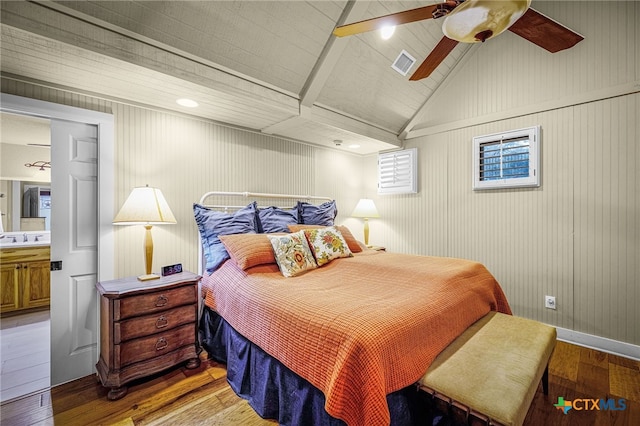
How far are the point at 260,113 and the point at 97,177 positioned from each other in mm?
1477

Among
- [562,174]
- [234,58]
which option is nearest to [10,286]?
[234,58]

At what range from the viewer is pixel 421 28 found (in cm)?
293

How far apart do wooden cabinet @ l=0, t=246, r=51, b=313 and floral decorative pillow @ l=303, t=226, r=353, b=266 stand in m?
3.50

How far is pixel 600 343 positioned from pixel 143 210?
13.4 ft

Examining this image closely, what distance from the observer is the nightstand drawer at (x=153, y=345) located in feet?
6.43

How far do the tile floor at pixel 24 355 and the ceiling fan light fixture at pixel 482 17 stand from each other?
3494 millimetres

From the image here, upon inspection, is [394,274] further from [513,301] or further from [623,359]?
[623,359]

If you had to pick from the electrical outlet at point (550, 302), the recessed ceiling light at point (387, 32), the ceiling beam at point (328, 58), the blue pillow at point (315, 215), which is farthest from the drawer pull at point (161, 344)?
the electrical outlet at point (550, 302)

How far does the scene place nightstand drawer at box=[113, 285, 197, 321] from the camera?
195cm

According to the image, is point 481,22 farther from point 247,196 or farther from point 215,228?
point 247,196

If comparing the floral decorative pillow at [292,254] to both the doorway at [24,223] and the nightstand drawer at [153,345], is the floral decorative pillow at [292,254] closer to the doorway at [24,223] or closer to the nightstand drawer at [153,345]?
the nightstand drawer at [153,345]

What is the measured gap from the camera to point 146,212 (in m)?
2.17

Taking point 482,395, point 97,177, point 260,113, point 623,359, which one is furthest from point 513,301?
point 97,177

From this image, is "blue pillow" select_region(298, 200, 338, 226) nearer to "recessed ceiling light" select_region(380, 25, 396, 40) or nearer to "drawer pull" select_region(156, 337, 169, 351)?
"drawer pull" select_region(156, 337, 169, 351)
